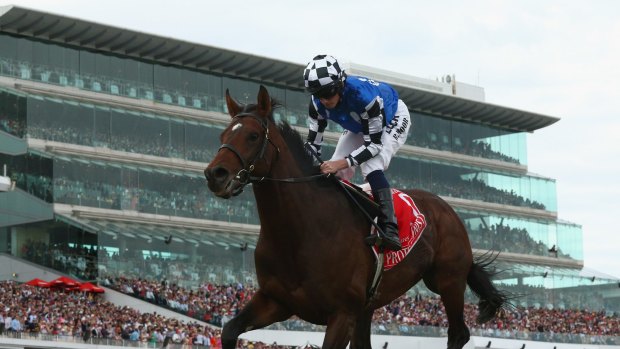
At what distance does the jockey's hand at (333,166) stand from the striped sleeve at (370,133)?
0.21ft

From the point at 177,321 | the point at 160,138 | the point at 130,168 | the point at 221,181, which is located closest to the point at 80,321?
the point at 177,321

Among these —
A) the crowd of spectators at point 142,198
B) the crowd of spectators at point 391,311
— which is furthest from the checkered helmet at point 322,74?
the crowd of spectators at point 142,198

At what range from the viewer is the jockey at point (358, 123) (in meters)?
8.77

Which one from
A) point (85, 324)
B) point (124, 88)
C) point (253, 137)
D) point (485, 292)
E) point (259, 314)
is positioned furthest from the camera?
point (124, 88)

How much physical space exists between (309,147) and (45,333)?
19.2 m

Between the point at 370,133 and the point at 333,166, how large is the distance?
49cm

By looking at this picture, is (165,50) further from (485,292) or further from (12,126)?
(485,292)

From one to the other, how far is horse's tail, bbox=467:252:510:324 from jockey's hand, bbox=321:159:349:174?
2307mm

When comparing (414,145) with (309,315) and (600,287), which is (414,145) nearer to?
(600,287)

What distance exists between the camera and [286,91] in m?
53.0

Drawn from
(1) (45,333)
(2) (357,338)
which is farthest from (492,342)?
(2) (357,338)

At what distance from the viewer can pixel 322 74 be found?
8.70m

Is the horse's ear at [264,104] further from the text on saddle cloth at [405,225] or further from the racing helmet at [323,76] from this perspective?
the text on saddle cloth at [405,225]

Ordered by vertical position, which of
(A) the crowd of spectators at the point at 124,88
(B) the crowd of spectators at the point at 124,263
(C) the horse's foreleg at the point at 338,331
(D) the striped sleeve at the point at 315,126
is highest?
(A) the crowd of spectators at the point at 124,88
